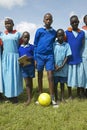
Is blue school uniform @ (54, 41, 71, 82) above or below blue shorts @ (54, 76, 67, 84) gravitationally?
above

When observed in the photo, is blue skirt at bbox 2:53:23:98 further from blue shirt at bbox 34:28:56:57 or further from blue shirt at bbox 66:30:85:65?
blue shirt at bbox 66:30:85:65

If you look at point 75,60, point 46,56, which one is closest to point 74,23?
point 75,60

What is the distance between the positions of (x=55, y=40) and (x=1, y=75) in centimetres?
181

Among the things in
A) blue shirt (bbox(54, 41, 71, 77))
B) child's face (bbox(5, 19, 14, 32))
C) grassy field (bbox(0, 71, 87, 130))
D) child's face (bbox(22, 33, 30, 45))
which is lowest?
grassy field (bbox(0, 71, 87, 130))

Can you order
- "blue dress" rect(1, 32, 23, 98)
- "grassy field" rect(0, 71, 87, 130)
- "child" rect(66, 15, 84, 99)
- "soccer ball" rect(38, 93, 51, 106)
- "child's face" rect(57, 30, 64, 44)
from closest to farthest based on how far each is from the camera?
1. "grassy field" rect(0, 71, 87, 130)
2. "soccer ball" rect(38, 93, 51, 106)
3. "child's face" rect(57, 30, 64, 44)
4. "blue dress" rect(1, 32, 23, 98)
5. "child" rect(66, 15, 84, 99)

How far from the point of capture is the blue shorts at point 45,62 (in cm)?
764

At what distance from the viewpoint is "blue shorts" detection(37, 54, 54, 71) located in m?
7.64

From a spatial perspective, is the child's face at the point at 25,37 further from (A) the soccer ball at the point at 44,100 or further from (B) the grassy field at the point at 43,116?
(B) the grassy field at the point at 43,116

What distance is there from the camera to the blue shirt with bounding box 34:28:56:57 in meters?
7.64

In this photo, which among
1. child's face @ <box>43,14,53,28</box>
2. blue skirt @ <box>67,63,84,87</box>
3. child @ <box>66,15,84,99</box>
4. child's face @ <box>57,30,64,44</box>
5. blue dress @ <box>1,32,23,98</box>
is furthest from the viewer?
blue skirt @ <box>67,63,84,87</box>

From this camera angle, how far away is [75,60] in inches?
314

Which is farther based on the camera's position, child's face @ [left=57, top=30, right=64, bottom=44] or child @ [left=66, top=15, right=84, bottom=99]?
child @ [left=66, top=15, right=84, bottom=99]

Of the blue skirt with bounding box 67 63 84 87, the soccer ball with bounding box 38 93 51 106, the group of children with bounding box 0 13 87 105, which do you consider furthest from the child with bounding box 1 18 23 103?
the blue skirt with bounding box 67 63 84 87

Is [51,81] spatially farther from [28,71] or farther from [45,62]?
[28,71]
